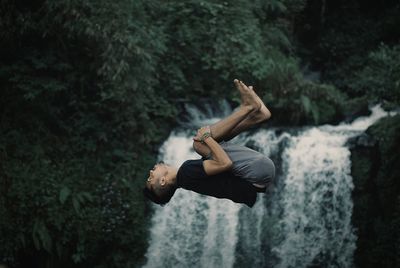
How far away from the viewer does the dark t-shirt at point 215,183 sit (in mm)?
4102

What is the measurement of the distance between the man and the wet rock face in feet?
24.6

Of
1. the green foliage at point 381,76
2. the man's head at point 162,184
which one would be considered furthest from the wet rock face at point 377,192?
the man's head at point 162,184

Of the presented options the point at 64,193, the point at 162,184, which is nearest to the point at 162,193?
the point at 162,184

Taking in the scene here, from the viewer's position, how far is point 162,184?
429cm

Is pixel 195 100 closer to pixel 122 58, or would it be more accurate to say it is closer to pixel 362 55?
pixel 122 58

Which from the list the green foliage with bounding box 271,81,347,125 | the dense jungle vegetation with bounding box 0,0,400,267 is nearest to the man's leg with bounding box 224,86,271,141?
the dense jungle vegetation with bounding box 0,0,400,267

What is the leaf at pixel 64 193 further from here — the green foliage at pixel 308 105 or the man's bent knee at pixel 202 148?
the man's bent knee at pixel 202 148

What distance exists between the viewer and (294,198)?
11812 millimetres

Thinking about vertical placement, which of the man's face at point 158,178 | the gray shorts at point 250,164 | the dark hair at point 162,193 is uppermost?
the gray shorts at point 250,164

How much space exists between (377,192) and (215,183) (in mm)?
8206

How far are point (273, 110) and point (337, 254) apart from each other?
11.7 feet

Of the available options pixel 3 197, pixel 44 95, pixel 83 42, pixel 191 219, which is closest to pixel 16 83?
pixel 44 95

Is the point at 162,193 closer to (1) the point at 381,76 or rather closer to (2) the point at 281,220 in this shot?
(2) the point at 281,220

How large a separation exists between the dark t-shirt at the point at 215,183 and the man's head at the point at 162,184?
0.14 metres
